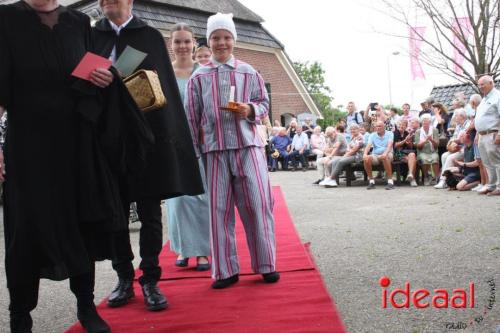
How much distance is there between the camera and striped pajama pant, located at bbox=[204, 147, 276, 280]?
4129mm

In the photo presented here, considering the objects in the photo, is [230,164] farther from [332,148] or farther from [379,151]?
[332,148]

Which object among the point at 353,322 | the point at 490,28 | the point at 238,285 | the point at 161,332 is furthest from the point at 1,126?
the point at 490,28

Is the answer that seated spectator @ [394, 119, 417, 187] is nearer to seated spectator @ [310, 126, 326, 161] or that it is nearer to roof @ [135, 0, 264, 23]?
seated spectator @ [310, 126, 326, 161]

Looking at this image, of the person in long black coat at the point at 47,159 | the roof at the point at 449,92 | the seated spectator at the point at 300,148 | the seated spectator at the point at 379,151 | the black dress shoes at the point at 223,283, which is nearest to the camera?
the person in long black coat at the point at 47,159

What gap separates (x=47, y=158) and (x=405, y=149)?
1045cm

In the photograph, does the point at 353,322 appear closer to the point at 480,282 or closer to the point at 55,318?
the point at 480,282

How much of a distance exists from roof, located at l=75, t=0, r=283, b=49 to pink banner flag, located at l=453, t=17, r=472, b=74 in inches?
354

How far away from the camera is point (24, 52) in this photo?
9.58ft

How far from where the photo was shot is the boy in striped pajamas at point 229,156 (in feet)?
13.5

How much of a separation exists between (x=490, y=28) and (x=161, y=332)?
14.9 meters

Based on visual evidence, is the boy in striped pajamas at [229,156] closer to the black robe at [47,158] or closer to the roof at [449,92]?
the black robe at [47,158]

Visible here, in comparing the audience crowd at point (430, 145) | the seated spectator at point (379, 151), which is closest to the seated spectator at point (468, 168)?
the audience crowd at point (430, 145)

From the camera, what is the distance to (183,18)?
77.8ft

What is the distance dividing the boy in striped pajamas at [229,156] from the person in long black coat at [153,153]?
0.49 meters
